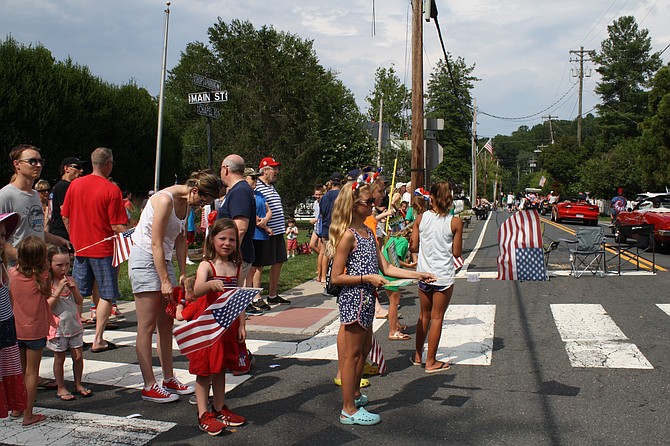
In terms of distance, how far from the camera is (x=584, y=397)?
507 cm

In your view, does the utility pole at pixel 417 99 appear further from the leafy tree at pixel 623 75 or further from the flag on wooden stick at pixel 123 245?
the leafy tree at pixel 623 75

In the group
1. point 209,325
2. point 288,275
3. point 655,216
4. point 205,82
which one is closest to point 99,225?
point 209,325

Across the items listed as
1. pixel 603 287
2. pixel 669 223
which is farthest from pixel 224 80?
pixel 603 287

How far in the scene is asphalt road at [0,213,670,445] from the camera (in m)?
4.33

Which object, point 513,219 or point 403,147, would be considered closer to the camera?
point 513,219

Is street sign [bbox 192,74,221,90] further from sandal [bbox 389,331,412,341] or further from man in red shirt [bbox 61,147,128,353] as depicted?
sandal [bbox 389,331,412,341]

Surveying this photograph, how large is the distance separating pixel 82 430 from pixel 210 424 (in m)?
0.91

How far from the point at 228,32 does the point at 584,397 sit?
157 ft

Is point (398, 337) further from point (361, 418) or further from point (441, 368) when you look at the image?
point (361, 418)

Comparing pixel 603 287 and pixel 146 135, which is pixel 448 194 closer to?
pixel 603 287

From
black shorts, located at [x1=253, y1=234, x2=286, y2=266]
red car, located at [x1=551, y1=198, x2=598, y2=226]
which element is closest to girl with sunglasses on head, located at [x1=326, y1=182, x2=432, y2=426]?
black shorts, located at [x1=253, y1=234, x2=286, y2=266]

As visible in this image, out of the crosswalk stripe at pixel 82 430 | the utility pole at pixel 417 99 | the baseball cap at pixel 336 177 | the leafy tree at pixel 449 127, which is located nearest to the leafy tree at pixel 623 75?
the leafy tree at pixel 449 127

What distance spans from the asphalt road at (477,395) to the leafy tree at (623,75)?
2496 inches

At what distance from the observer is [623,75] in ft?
224
